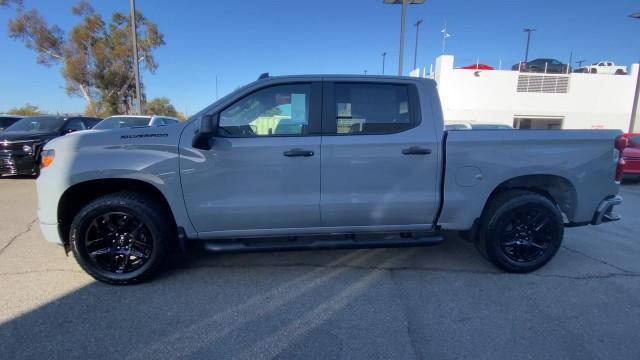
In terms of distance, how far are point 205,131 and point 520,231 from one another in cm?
332

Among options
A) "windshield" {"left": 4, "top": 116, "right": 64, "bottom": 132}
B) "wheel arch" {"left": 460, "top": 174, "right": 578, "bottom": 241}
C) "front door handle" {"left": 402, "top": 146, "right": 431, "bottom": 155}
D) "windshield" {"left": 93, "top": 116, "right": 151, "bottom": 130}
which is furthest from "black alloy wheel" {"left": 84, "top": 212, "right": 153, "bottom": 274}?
"windshield" {"left": 4, "top": 116, "right": 64, "bottom": 132}

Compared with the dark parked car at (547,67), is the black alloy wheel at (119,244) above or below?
below

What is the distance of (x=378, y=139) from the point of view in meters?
3.27

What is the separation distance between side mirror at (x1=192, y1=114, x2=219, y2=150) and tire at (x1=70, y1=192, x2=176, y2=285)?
2.59ft

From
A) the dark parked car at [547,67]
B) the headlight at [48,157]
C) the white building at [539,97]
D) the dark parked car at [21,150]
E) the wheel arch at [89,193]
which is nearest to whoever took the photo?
the headlight at [48,157]

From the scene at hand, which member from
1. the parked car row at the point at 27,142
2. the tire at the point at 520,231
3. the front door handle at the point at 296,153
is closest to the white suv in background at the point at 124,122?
the parked car row at the point at 27,142

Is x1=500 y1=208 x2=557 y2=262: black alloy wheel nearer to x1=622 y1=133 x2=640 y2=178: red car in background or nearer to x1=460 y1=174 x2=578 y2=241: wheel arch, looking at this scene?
x1=460 y1=174 x2=578 y2=241: wheel arch

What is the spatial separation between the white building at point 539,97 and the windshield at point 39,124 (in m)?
22.9

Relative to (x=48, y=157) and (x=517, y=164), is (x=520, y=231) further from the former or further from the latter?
(x=48, y=157)

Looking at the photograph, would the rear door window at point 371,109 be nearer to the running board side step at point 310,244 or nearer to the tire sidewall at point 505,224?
the running board side step at point 310,244

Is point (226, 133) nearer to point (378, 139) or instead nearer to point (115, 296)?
point (378, 139)

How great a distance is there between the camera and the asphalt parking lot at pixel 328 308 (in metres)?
2.46

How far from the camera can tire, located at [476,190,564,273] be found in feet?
11.6

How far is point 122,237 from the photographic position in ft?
10.9
